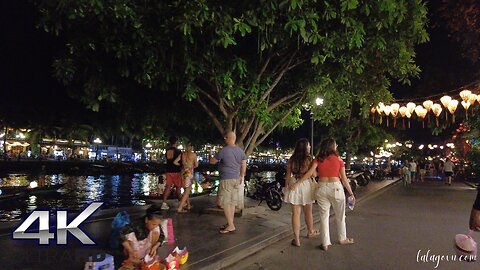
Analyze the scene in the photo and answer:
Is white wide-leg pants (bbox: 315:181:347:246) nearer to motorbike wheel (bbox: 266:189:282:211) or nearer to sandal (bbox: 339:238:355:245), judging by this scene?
sandal (bbox: 339:238:355:245)


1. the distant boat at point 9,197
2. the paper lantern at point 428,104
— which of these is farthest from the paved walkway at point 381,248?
the distant boat at point 9,197

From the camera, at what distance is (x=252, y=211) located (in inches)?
448

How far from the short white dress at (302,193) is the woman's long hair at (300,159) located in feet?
0.65

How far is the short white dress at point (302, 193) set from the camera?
753 centimetres

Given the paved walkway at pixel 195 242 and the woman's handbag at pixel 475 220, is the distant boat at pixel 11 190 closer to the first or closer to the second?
the paved walkway at pixel 195 242

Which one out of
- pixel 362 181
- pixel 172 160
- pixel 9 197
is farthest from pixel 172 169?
pixel 362 181

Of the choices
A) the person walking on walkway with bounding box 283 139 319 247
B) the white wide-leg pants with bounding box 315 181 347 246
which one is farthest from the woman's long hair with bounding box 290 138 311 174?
the white wide-leg pants with bounding box 315 181 347 246

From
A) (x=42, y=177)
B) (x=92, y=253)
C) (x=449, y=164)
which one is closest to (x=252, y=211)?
(x=92, y=253)

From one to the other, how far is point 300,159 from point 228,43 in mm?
2384

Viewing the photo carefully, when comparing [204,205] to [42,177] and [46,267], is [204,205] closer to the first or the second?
[46,267]

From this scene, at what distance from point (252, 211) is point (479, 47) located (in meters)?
7.12

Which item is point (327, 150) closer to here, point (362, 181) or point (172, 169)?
point (172, 169)

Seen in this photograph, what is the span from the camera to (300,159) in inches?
303

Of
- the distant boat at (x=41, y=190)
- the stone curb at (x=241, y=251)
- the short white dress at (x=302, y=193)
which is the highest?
the short white dress at (x=302, y=193)
